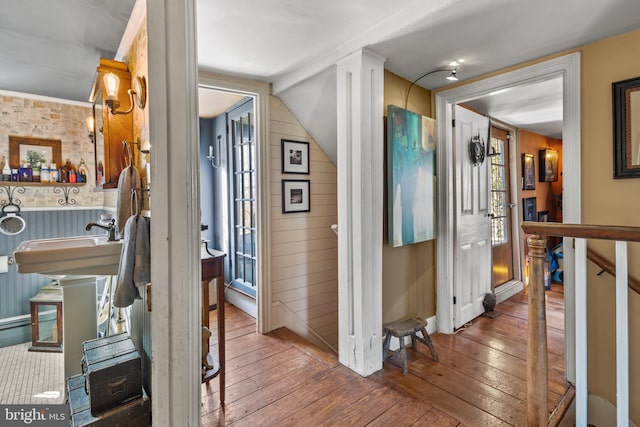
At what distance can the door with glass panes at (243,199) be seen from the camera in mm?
3371

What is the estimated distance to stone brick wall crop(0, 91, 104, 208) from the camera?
6.28 feet

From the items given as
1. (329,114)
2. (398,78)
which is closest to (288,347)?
(329,114)

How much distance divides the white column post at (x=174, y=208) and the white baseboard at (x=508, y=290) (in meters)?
3.78

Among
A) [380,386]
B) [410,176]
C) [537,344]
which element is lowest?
[380,386]

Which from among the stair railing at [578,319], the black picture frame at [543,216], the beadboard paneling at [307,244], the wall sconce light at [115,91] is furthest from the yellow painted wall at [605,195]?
the black picture frame at [543,216]

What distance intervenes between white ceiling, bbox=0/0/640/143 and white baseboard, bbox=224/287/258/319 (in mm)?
2261

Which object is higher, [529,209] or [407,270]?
[529,209]

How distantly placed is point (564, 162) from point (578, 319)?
1302 mm

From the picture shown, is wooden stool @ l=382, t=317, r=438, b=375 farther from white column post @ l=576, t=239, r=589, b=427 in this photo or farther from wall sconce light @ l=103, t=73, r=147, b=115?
wall sconce light @ l=103, t=73, r=147, b=115

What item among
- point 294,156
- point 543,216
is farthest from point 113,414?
point 543,216

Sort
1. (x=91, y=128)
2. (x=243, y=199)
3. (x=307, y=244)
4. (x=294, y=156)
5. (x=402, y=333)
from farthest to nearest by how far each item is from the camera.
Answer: (x=243, y=199) → (x=307, y=244) → (x=294, y=156) → (x=402, y=333) → (x=91, y=128)

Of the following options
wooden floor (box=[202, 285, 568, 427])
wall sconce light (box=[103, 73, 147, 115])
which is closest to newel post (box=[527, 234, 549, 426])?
wooden floor (box=[202, 285, 568, 427])

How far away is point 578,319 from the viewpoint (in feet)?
4.34

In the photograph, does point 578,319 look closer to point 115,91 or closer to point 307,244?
point 307,244
